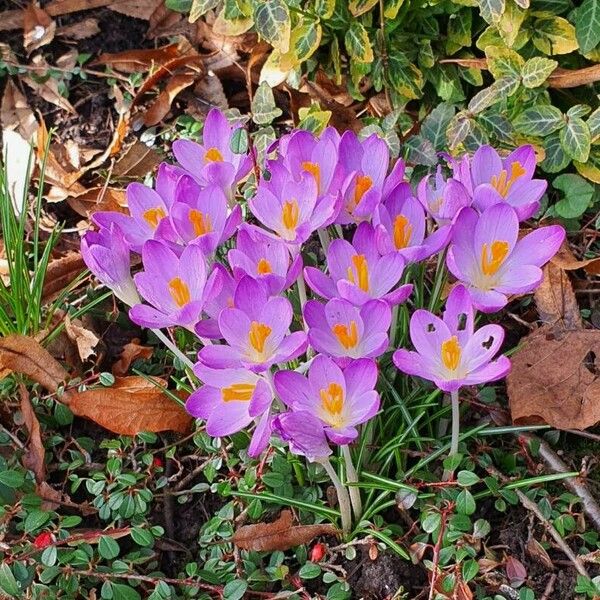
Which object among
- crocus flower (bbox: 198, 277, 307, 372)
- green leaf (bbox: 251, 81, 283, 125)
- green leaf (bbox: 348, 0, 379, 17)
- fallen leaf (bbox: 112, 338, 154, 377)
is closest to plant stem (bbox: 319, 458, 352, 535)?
crocus flower (bbox: 198, 277, 307, 372)

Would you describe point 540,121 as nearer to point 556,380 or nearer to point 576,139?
point 576,139

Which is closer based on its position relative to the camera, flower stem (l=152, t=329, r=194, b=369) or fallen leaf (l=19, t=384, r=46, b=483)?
flower stem (l=152, t=329, r=194, b=369)

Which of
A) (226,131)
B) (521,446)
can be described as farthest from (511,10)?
(521,446)

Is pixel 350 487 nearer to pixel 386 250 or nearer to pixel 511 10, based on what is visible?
pixel 386 250

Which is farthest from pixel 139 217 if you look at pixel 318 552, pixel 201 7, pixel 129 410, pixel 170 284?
pixel 201 7

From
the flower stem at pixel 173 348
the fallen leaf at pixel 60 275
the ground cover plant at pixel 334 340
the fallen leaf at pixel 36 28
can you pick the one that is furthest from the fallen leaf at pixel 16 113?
the flower stem at pixel 173 348

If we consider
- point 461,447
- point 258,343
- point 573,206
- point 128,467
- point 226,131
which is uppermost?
point 226,131

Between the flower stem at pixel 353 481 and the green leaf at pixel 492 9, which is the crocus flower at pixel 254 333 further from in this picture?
the green leaf at pixel 492 9

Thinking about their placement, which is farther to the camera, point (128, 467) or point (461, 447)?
point (128, 467)

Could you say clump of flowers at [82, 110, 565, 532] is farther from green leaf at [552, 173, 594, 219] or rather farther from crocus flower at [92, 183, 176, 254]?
green leaf at [552, 173, 594, 219]
